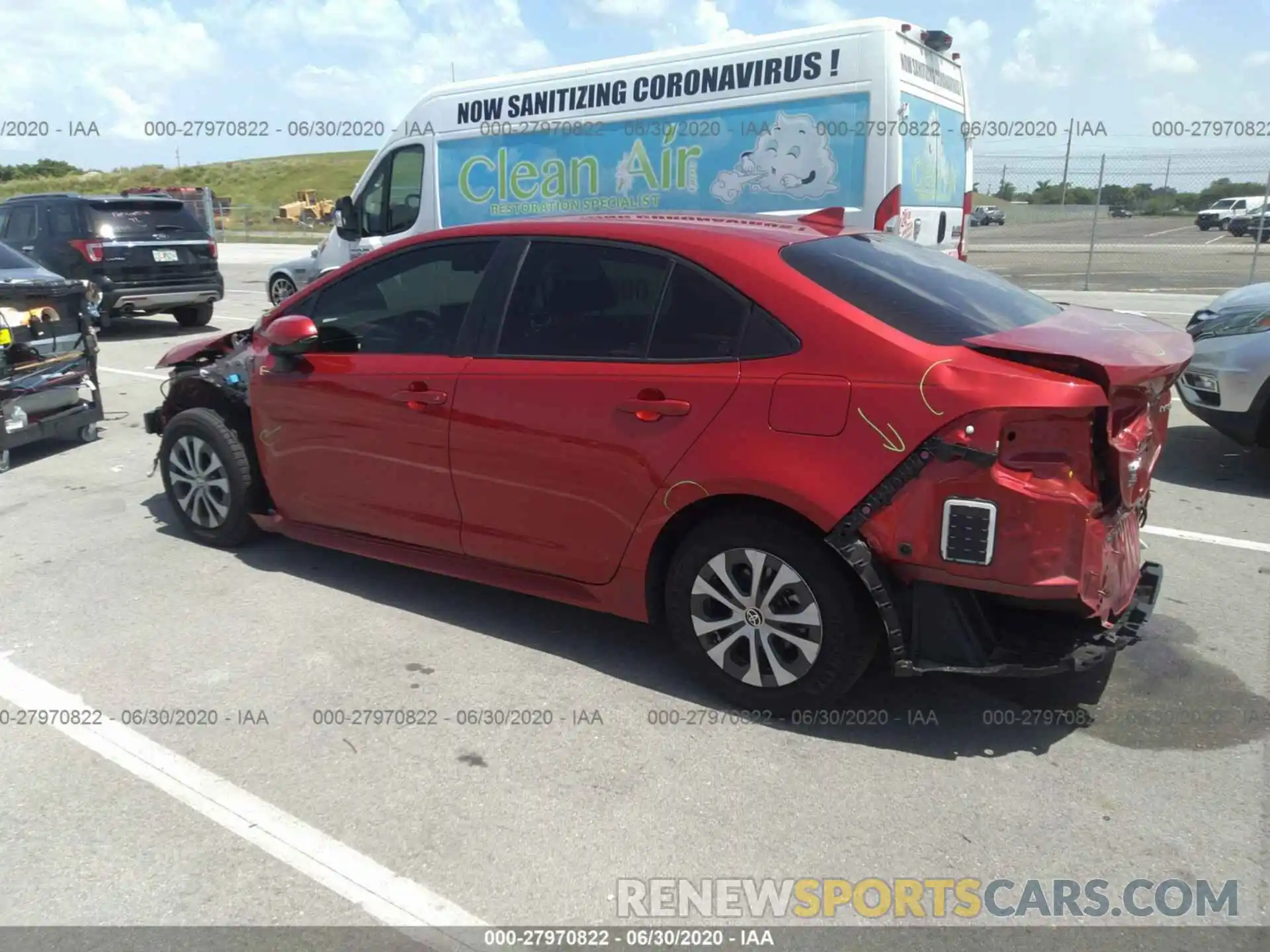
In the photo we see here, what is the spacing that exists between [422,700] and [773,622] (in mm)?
1314

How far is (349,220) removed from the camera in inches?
454

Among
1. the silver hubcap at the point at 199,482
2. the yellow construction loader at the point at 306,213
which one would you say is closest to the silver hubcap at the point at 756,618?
the silver hubcap at the point at 199,482

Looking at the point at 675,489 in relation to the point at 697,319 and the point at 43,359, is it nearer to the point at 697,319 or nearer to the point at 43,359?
the point at 697,319

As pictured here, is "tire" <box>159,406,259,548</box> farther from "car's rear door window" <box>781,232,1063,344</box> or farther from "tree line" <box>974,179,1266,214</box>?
"tree line" <box>974,179,1266,214</box>

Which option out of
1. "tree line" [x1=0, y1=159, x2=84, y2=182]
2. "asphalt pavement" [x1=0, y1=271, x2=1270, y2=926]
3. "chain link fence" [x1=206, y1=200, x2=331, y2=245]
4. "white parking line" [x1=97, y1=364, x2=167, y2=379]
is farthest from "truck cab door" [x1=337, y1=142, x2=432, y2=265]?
"tree line" [x1=0, y1=159, x2=84, y2=182]

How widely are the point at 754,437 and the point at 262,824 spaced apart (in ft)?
6.24

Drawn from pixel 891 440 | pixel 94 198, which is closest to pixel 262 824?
pixel 891 440

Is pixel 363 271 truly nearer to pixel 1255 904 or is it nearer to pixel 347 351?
pixel 347 351

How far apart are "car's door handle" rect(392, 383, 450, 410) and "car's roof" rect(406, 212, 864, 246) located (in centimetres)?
67

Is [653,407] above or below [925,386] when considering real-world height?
below

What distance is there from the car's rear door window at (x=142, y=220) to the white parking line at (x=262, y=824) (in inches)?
419

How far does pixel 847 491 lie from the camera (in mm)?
3084

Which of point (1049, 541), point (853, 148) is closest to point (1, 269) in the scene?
point (853, 148)

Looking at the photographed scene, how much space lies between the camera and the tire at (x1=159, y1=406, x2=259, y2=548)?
4945 mm
